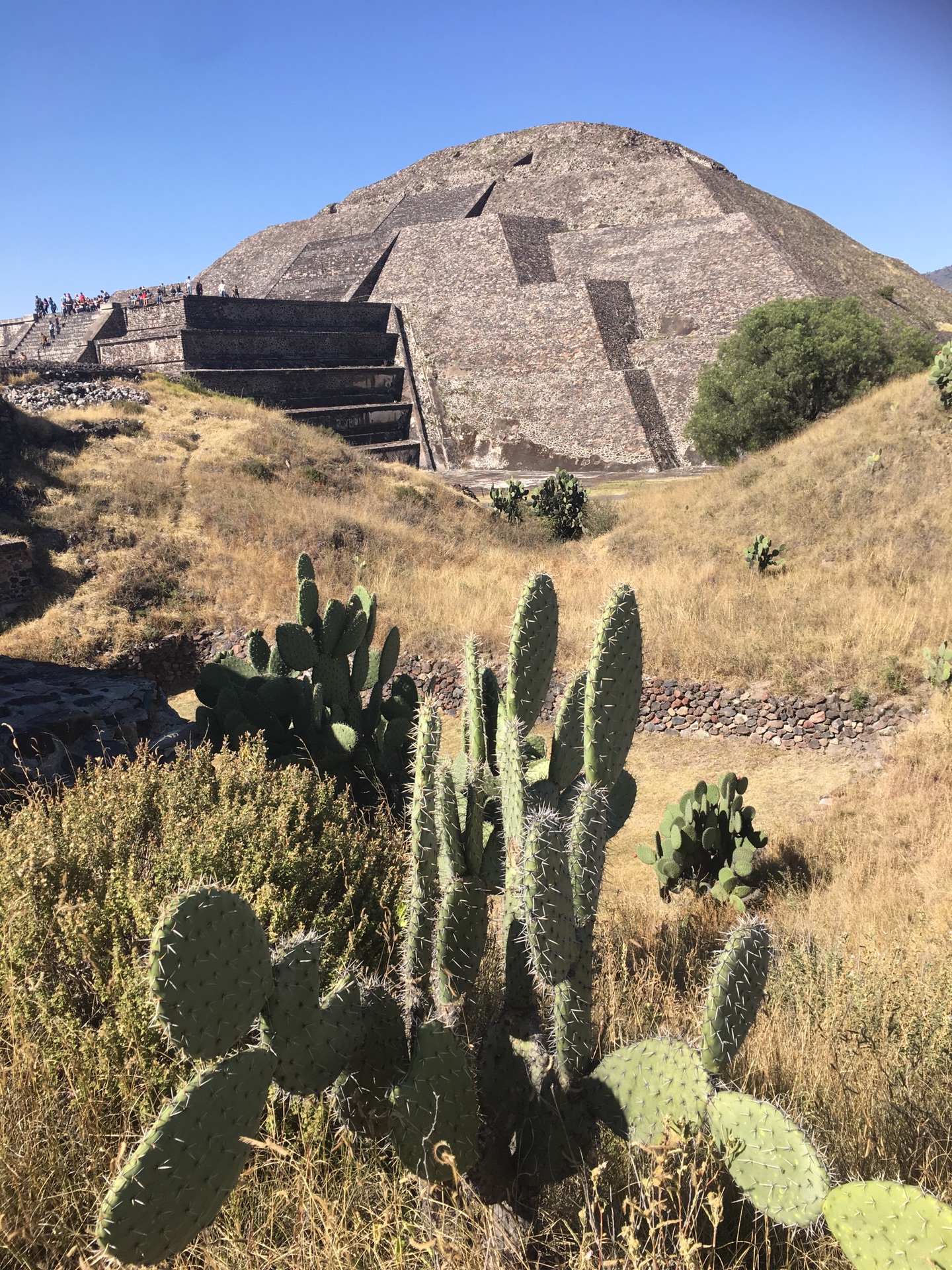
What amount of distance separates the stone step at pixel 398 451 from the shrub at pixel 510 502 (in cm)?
680

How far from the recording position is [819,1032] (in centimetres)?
266

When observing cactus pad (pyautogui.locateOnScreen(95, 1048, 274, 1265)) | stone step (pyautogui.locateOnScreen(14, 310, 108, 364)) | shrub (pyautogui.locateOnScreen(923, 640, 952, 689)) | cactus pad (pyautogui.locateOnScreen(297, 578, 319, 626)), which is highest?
stone step (pyautogui.locateOnScreen(14, 310, 108, 364))

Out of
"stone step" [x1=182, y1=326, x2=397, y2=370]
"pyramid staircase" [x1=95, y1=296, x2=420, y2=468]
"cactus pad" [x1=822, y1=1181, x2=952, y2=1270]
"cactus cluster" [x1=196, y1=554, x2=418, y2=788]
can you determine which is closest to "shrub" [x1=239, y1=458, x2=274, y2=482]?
"pyramid staircase" [x1=95, y1=296, x2=420, y2=468]

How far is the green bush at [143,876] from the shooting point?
2.39m

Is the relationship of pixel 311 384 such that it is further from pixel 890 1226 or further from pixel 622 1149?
pixel 890 1226

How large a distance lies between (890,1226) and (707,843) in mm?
3739

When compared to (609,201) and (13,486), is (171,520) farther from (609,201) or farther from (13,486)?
(609,201)

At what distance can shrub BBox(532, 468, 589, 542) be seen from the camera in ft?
56.5

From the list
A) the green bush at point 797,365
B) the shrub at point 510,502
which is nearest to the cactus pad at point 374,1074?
the shrub at point 510,502

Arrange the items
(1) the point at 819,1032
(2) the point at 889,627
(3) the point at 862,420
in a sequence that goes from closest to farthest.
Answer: (1) the point at 819,1032 < (2) the point at 889,627 < (3) the point at 862,420

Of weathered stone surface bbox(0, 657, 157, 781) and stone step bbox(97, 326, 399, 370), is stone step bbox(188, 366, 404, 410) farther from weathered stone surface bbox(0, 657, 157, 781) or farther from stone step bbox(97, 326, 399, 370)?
weathered stone surface bbox(0, 657, 157, 781)

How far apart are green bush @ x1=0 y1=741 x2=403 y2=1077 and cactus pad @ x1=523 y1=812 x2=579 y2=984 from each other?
0.60 m

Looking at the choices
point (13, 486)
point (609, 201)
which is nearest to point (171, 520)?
point (13, 486)

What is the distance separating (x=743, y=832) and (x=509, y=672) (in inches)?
134
